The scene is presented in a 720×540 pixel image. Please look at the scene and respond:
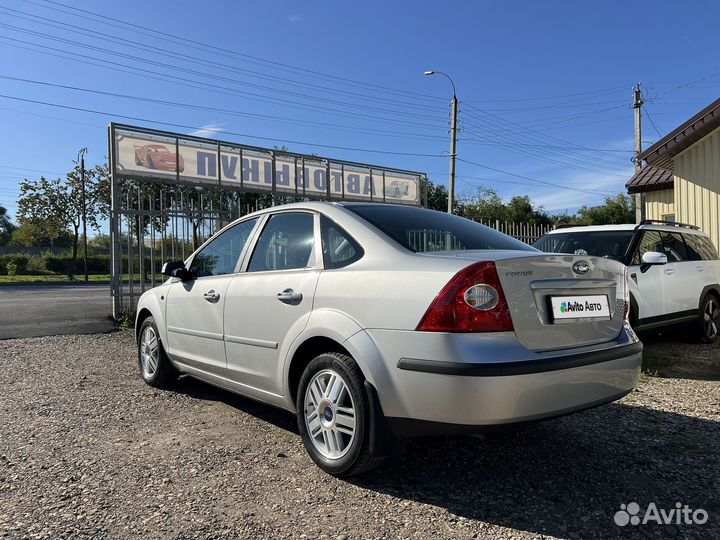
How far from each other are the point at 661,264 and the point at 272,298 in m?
5.04

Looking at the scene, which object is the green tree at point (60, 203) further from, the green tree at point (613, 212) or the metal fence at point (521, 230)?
the green tree at point (613, 212)

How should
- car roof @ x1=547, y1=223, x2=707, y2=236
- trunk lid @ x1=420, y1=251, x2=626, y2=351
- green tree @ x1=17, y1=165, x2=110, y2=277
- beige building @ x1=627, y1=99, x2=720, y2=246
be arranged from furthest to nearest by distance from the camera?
green tree @ x1=17, y1=165, x2=110, y2=277 < beige building @ x1=627, y1=99, x2=720, y2=246 < car roof @ x1=547, y1=223, x2=707, y2=236 < trunk lid @ x1=420, y1=251, x2=626, y2=351

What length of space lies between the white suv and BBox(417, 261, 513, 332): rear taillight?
4.01 meters

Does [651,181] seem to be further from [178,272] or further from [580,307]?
[178,272]

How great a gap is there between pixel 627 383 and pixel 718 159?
8.81 meters

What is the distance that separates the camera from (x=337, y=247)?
3277mm

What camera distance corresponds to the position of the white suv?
617 centimetres

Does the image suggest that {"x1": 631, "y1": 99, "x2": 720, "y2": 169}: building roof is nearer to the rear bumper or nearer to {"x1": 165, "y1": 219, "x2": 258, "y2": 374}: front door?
the rear bumper

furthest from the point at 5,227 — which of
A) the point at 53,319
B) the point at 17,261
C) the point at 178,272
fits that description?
the point at 178,272

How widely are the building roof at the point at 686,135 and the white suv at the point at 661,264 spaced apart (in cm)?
254

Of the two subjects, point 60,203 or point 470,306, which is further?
point 60,203

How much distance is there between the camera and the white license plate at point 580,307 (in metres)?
2.80

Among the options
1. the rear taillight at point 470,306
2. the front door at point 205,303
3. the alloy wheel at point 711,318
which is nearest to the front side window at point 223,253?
the front door at point 205,303

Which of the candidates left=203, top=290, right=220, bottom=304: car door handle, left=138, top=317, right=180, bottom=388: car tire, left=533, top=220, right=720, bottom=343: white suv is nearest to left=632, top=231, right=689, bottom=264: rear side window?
left=533, top=220, right=720, bottom=343: white suv
